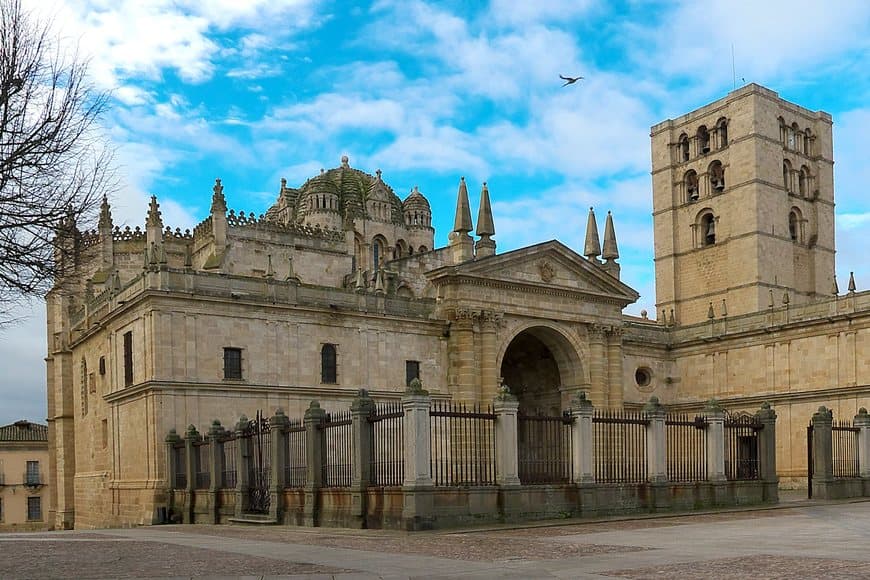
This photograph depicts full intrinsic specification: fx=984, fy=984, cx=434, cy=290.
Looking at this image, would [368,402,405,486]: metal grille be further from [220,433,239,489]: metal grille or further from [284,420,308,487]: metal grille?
[220,433,239,489]: metal grille

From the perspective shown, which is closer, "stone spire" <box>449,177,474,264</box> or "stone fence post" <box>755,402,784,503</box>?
"stone fence post" <box>755,402,784,503</box>

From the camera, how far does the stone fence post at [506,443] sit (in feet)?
74.8

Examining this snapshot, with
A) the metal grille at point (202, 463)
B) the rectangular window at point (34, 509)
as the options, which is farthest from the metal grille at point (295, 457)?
the rectangular window at point (34, 509)

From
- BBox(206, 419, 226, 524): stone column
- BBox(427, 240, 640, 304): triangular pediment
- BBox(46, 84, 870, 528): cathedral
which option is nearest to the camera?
BBox(206, 419, 226, 524): stone column

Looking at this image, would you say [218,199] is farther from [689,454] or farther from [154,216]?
[689,454]

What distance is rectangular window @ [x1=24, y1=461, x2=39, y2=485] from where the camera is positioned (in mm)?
65250

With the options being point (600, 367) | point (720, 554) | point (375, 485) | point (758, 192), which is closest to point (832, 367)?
point (600, 367)

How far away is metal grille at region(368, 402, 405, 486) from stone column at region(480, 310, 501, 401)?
1551 cm

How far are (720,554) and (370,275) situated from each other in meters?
30.4

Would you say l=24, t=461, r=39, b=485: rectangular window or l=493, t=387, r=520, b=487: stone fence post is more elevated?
l=493, t=387, r=520, b=487: stone fence post

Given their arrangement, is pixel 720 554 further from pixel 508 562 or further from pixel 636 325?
pixel 636 325

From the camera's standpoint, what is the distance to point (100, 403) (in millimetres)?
37969

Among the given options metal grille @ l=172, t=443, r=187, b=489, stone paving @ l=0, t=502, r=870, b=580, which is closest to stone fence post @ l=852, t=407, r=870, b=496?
stone paving @ l=0, t=502, r=870, b=580

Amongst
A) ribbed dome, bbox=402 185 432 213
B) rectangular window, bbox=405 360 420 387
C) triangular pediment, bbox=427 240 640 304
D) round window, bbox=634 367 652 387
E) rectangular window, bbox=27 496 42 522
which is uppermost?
ribbed dome, bbox=402 185 432 213
